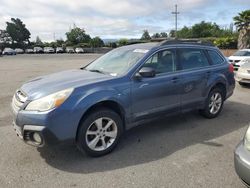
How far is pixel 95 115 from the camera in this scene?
3.85m

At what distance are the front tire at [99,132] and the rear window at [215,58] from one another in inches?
110

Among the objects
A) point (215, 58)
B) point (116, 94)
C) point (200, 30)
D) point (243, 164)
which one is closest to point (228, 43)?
point (215, 58)

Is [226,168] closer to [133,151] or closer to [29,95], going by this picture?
[133,151]

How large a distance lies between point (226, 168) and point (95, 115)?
6.33 ft

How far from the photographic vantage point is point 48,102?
3557mm

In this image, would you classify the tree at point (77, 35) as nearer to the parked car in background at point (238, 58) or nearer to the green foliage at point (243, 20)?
the green foliage at point (243, 20)

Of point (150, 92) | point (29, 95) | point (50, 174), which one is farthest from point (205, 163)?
point (29, 95)

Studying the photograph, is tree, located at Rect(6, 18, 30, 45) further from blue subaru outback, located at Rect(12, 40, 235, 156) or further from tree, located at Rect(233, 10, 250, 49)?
blue subaru outback, located at Rect(12, 40, 235, 156)

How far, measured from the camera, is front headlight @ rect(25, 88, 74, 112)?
3.53 meters

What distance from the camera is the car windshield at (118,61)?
14.6ft

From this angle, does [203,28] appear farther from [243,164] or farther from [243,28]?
[243,164]

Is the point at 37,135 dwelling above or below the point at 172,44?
below

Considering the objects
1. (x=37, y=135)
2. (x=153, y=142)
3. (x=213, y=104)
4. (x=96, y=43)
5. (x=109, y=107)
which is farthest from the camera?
(x=96, y=43)

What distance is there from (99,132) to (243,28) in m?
29.4
